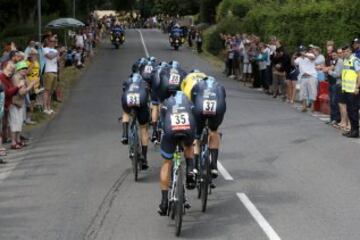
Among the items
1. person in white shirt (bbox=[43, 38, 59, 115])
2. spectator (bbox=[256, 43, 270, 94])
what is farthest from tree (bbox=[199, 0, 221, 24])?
person in white shirt (bbox=[43, 38, 59, 115])

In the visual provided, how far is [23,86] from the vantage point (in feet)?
47.9

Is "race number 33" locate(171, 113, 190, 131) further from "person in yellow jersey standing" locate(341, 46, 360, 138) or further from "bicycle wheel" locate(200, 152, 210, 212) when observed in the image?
"person in yellow jersey standing" locate(341, 46, 360, 138)

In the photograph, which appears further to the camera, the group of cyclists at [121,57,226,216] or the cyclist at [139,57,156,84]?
the cyclist at [139,57,156,84]

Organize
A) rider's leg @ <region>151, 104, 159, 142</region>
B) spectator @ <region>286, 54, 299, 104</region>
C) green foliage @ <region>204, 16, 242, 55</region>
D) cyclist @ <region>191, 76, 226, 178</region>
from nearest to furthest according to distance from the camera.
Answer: cyclist @ <region>191, 76, 226, 178</region> < rider's leg @ <region>151, 104, 159, 142</region> < spectator @ <region>286, 54, 299, 104</region> < green foliage @ <region>204, 16, 242, 55</region>

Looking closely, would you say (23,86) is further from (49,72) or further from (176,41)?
(176,41)

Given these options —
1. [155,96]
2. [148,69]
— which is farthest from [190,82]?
[148,69]

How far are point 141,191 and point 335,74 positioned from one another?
8.37m

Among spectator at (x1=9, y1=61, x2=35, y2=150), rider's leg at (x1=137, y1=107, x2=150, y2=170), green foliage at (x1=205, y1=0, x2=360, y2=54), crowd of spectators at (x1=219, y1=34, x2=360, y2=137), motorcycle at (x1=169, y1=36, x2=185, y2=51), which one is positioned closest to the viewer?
rider's leg at (x1=137, y1=107, x2=150, y2=170)

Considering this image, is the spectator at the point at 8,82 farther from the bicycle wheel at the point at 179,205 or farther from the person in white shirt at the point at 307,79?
the person in white shirt at the point at 307,79

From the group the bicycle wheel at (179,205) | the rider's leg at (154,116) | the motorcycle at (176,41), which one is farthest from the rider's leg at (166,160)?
the motorcycle at (176,41)

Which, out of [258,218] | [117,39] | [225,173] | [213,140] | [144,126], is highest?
[213,140]

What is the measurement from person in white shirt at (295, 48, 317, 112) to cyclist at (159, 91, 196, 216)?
1217 centimetres

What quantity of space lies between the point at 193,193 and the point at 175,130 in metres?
2.19

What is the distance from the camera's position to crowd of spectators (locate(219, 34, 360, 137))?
17.1 metres
